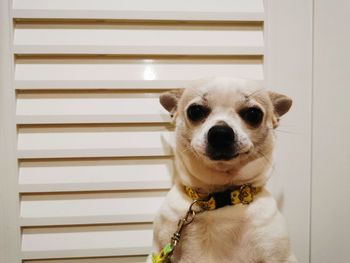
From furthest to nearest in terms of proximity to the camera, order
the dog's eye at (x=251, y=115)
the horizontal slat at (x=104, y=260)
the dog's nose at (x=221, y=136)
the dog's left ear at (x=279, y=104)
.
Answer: the horizontal slat at (x=104, y=260), the dog's left ear at (x=279, y=104), the dog's eye at (x=251, y=115), the dog's nose at (x=221, y=136)

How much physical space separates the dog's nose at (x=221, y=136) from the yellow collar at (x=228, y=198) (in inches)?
7.8

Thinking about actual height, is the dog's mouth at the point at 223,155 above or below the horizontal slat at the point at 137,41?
below

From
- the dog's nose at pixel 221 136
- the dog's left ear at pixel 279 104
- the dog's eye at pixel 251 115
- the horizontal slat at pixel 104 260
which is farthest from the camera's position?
the horizontal slat at pixel 104 260

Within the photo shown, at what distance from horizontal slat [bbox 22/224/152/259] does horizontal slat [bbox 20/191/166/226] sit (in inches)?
1.5

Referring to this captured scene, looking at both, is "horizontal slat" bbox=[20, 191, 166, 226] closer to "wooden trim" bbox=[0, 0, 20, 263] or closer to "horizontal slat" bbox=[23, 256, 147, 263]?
"wooden trim" bbox=[0, 0, 20, 263]

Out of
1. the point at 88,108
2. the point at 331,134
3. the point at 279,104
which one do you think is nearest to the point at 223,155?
the point at 279,104

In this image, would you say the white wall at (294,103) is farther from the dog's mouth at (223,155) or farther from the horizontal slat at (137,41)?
the dog's mouth at (223,155)

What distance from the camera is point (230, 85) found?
3.80 ft

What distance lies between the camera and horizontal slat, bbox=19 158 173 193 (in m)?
1.33

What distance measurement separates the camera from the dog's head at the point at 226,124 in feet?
3.51

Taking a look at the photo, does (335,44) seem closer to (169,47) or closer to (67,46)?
(169,47)

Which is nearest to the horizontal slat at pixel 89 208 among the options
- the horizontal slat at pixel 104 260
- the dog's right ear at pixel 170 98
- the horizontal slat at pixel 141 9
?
the horizontal slat at pixel 104 260

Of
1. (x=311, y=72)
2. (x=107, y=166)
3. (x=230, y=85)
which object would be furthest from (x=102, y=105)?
(x=311, y=72)

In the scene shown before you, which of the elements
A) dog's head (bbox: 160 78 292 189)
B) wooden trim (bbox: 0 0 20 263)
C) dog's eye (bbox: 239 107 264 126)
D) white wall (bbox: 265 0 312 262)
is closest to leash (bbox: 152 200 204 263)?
dog's head (bbox: 160 78 292 189)
